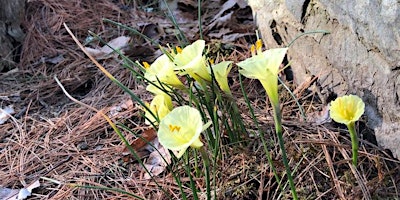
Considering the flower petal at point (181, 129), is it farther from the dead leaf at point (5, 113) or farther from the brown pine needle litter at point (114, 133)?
the dead leaf at point (5, 113)

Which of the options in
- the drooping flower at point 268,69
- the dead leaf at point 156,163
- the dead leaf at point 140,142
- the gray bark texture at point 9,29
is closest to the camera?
the drooping flower at point 268,69

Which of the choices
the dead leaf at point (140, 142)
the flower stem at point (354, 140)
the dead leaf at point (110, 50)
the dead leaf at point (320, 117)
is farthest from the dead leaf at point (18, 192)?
the flower stem at point (354, 140)

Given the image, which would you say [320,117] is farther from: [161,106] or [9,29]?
[9,29]

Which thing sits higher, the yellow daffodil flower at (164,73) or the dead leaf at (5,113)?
the yellow daffodil flower at (164,73)

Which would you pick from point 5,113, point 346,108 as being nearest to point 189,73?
point 346,108

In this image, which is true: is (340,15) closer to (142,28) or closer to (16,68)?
(142,28)

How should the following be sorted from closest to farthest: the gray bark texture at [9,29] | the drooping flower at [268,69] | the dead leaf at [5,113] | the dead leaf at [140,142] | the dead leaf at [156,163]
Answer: the drooping flower at [268,69]
the dead leaf at [156,163]
the dead leaf at [140,142]
the dead leaf at [5,113]
the gray bark texture at [9,29]
